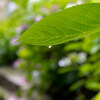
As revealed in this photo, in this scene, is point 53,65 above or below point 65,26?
above

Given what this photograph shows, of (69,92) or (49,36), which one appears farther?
(69,92)

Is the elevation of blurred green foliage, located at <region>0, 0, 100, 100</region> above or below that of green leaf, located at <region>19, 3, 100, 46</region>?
above

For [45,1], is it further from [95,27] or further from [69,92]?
[95,27]

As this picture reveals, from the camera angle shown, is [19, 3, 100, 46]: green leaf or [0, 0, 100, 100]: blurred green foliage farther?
[0, 0, 100, 100]: blurred green foliage

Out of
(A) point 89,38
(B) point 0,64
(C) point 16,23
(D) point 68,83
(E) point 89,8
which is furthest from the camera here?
(B) point 0,64

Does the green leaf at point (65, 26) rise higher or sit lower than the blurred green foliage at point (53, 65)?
lower

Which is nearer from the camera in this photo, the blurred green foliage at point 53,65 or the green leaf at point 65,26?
the green leaf at point 65,26

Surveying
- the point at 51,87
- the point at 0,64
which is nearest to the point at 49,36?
the point at 51,87

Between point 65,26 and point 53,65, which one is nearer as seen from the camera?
point 65,26
